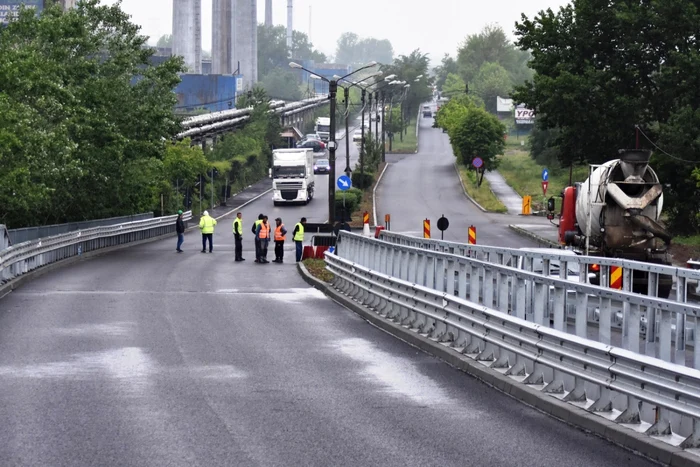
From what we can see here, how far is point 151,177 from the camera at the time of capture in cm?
5819

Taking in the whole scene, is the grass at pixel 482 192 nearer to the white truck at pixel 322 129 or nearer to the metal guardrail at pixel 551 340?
the white truck at pixel 322 129

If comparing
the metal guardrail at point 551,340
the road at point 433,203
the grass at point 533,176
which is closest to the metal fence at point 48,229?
the metal guardrail at point 551,340

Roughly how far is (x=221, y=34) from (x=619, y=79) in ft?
444

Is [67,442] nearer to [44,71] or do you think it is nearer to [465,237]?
[44,71]

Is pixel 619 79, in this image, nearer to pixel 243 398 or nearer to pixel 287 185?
pixel 287 185

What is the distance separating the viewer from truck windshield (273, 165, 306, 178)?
267ft

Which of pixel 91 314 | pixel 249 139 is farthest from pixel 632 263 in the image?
pixel 249 139

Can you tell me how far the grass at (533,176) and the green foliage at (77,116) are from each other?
3140 centimetres

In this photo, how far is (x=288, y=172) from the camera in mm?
81750

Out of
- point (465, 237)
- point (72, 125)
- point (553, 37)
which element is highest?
point (553, 37)

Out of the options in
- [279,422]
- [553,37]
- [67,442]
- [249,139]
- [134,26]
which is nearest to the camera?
[67,442]

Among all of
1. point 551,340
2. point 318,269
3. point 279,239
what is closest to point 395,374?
point 551,340

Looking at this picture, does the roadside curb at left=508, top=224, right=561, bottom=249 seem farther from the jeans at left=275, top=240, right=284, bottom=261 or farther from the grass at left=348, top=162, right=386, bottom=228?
the jeans at left=275, top=240, right=284, bottom=261

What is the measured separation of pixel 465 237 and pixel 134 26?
17.9 m
